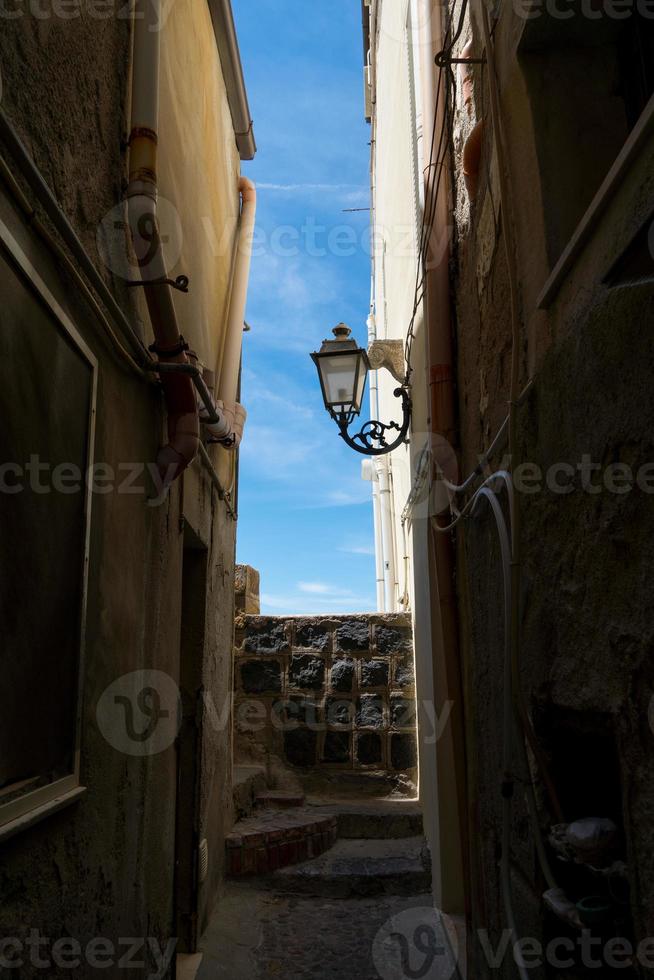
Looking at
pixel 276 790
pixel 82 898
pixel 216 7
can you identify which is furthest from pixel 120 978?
pixel 216 7

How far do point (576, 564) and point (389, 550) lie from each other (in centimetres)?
707

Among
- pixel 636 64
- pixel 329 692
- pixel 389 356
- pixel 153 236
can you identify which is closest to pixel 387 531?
pixel 329 692

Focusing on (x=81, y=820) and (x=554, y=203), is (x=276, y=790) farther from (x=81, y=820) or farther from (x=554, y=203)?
(x=554, y=203)

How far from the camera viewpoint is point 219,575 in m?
4.65

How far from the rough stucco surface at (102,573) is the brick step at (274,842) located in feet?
5.19

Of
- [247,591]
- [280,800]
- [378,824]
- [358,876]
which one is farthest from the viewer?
[247,591]

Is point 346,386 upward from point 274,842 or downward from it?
upward

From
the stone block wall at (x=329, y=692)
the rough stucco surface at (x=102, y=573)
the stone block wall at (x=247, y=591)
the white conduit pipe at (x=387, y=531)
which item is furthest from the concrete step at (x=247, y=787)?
the white conduit pipe at (x=387, y=531)

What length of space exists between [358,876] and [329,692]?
189 centimetres

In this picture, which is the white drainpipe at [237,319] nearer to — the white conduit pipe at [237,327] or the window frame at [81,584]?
the white conduit pipe at [237,327]

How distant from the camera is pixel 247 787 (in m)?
5.35

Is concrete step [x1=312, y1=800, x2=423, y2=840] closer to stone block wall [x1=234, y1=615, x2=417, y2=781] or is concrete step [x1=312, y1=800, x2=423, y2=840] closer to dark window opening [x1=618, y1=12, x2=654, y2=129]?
stone block wall [x1=234, y1=615, x2=417, y2=781]

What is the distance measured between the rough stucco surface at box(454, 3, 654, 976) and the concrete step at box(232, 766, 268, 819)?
2.65 m

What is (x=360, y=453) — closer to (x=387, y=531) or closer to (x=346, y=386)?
(x=346, y=386)
